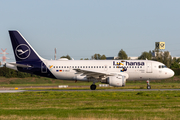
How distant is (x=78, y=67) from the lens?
118 feet

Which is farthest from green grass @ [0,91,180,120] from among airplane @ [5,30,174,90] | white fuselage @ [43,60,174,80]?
white fuselage @ [43,60,174,80]

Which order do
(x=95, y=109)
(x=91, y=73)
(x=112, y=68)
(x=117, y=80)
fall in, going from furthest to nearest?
(x=112, y=68) → (x=91, y=73) → (x=117, y=80) → (x=95, y=109)

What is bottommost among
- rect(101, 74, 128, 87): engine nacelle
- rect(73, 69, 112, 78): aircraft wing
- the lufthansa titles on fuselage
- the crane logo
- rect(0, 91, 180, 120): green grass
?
rect(0, 91, 180, 120): green grass

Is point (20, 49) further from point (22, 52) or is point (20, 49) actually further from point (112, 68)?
point (112, 68)

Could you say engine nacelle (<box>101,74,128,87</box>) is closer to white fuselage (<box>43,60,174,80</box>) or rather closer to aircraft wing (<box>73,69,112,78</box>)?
aircraft wing (<box>73,69,112,78</box>)

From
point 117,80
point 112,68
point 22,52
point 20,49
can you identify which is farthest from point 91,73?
point 20,49

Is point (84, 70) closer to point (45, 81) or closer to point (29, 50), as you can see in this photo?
point (29, 50)

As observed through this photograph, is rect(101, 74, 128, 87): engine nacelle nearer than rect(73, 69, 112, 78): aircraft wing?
Yes

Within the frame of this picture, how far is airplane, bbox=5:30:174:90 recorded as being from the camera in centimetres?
3547

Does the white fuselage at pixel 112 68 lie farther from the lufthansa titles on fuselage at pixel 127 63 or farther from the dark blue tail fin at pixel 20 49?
the dark blue tail fin at pixel 20 49

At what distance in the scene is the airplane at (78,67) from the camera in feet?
116

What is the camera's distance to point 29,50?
120 ft

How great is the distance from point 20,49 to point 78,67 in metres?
8.38

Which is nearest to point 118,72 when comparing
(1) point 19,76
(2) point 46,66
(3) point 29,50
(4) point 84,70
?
(4) point 84,70
